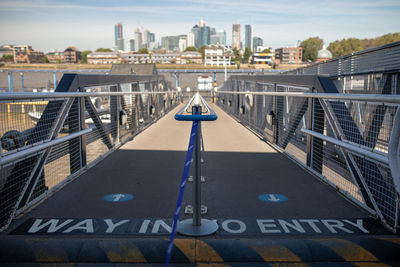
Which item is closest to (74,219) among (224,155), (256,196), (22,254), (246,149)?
(22,254)

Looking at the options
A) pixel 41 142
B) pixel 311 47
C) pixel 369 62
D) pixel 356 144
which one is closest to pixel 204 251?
pixel 356 144

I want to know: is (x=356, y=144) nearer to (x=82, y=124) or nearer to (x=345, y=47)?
(x=82, y=124)

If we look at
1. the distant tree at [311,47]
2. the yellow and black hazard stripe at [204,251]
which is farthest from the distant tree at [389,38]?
the yellow and black hazard stripe at [204,251]

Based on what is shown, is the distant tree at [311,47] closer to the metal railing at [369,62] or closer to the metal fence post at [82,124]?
the metal railing at [369,62]

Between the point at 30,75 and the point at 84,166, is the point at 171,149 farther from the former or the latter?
the point at 30,75

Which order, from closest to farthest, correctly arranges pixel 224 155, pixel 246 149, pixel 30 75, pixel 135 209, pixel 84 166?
pixel 135 209
pixel 84 166
pixel 224 155
pixel 246 149
pixel 30 75

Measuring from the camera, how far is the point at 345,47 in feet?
445

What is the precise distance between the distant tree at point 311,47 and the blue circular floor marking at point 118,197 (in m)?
163

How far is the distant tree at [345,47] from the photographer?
133125 millimetres

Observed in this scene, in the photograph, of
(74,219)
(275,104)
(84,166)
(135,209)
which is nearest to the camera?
(74,219)

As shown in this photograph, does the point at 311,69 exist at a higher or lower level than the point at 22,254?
higher

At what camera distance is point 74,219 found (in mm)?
3430

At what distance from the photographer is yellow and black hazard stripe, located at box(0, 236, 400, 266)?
2627 mm

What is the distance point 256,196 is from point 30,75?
107801mm
